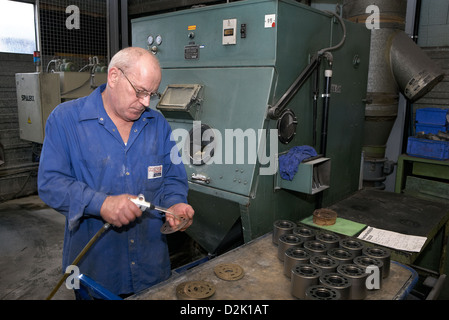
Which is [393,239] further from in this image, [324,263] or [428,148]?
[428,148]

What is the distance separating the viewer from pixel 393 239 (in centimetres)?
156

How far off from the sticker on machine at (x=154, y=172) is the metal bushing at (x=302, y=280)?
63 centimetres

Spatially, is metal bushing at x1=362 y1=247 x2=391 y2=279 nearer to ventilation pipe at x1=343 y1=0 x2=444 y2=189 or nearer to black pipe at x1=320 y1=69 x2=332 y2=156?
black pipe at x1=320 y1=69 x2=332 y2=156

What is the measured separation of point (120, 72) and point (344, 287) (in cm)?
100

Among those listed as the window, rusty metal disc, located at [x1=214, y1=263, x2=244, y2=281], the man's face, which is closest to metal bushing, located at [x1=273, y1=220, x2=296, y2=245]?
rusty metal disc, located at [x1=214, y1=263, x2=244, y2=281]

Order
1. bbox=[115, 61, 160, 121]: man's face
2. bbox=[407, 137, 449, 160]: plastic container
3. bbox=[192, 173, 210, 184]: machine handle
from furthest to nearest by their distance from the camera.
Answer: bbox=[407, 137, 449, 160]: plastic container, bbox=[192, 173, 210, 184]: machine handle, bbox=[115, 61, 160, 121]: man's face

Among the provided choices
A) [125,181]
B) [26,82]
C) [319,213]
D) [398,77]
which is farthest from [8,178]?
[398,77]

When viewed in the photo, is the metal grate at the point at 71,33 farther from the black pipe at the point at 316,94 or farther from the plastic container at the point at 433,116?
the plastic container at the point at 433,116

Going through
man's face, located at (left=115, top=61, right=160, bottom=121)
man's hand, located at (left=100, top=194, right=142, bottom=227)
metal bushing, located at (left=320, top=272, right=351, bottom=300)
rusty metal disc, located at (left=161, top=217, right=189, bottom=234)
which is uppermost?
man's face, located at (left=115, top=61, right=160, bottom=121)

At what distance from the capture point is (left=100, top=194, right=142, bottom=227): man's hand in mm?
1132

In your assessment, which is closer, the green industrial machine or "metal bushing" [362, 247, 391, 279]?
"metal bushing" [362, 247, 391, 279]

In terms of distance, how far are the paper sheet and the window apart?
13.5 ft

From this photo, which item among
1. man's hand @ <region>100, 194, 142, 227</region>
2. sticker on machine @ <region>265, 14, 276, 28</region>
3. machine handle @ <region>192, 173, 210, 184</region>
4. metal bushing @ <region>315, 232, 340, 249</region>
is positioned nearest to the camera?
man's hand @ <region>100, 194, 142, 227</region>

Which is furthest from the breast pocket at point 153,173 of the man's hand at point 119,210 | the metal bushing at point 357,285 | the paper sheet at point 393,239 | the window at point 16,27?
the window at point 16,27
